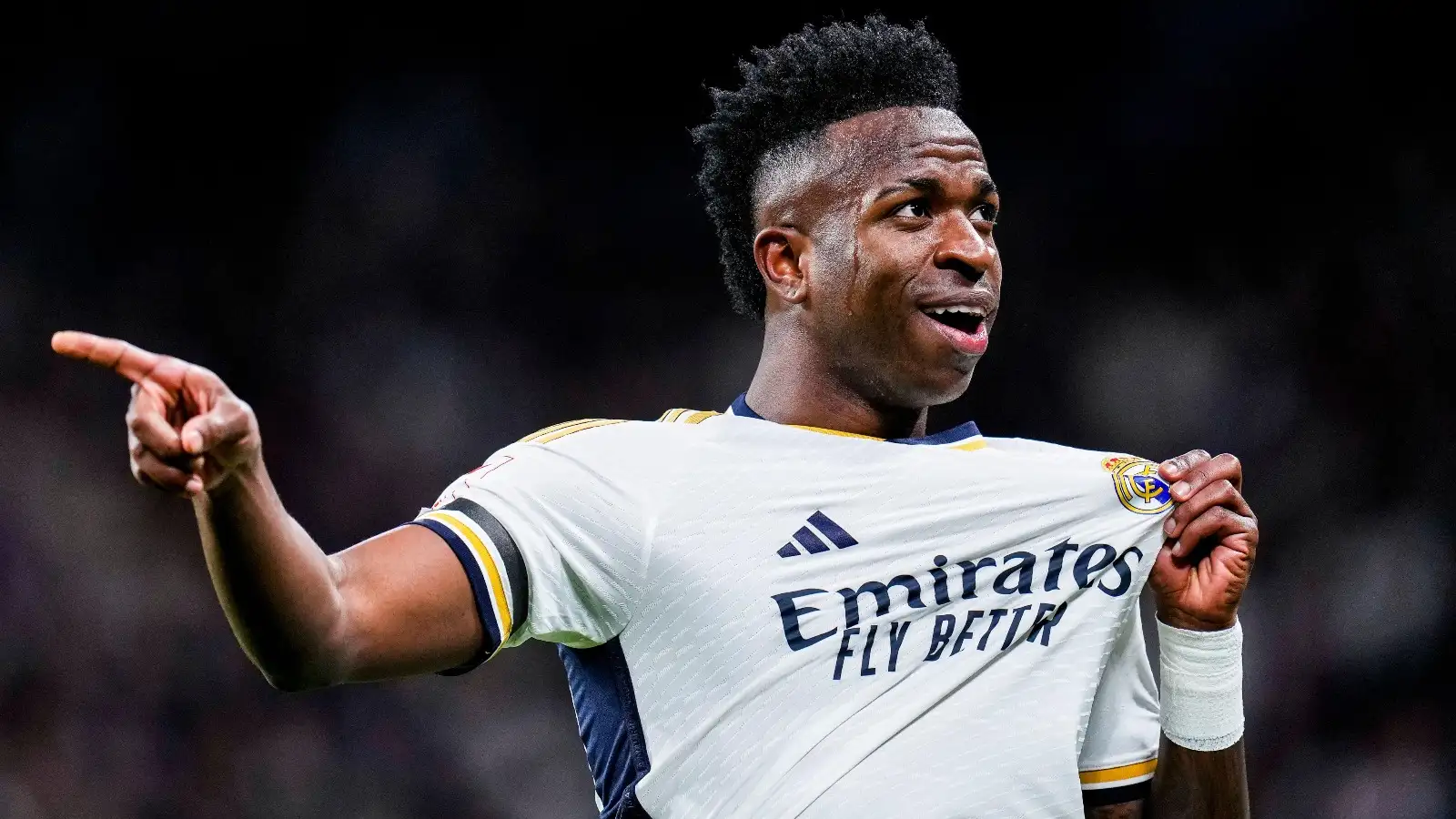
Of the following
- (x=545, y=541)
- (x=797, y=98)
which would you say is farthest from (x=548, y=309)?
(x=545, y=541)

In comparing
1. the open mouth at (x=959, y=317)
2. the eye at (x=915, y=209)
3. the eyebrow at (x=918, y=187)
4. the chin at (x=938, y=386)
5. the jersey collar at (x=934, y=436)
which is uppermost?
the eyebrow at (x=918, y=187)

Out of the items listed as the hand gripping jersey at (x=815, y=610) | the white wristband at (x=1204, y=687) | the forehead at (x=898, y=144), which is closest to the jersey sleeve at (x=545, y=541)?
the hand gripping jersey at (x=815, y=610)

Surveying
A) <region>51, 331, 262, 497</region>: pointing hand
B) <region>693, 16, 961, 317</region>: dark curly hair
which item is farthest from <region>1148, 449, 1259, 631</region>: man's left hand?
<region>51, 331, 262, 497</region>: pointing hand

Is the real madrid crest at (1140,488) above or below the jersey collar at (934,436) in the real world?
below

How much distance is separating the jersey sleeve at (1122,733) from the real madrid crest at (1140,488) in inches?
6.7

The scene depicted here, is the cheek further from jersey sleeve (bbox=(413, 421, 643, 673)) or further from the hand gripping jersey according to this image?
jersey sleeve (bbox=(413, 421, 643, 673))

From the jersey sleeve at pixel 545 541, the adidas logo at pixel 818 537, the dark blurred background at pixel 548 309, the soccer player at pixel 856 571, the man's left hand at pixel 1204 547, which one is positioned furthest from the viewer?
the dark blurred background at pixel 548 309

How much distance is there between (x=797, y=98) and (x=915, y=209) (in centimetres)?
37

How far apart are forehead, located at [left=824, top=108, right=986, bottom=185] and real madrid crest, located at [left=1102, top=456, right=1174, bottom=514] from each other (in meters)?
0.58

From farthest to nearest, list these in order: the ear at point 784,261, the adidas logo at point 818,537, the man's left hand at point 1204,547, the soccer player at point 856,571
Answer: the ear at point 784,261 → the man's left hand at point 1204,547 → the adidas logo at point 818,537 → the soccer player at point 856,571

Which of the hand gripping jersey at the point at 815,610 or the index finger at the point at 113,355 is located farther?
the hand gripping jersey at the point at 815,610

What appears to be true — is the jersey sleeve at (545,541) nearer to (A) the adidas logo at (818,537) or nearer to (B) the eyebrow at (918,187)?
(A) the adidas logo at (818,537)

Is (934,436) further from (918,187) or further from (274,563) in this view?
(274,563)

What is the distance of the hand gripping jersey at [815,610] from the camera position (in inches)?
75.1
